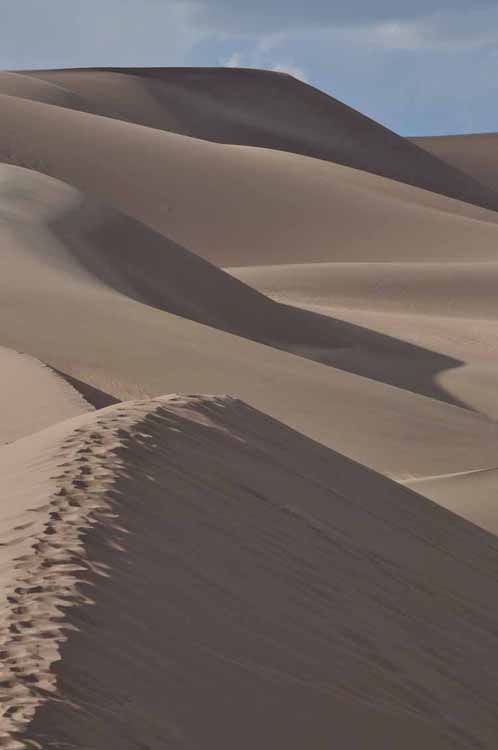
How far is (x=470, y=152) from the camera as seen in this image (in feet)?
252

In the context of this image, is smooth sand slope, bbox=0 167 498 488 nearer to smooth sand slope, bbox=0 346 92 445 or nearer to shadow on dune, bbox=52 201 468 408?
smooth sand slope, bbox=0 346 92 445

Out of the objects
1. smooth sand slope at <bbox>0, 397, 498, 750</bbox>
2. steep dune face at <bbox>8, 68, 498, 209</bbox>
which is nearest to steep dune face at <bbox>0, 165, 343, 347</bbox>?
smooth sand slope at <bbox>0, 397, 498, 750</bbox>

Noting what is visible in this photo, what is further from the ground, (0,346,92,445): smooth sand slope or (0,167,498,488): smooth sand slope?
(0,167,498,488): smooth sand slope

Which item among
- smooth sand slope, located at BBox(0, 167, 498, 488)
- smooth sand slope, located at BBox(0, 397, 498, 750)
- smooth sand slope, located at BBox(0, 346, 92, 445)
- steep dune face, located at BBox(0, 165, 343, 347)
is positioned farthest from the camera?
steep dune face, located at BBox(0, 165, 343, 347)

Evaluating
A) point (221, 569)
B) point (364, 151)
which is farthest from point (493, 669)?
point (364, 151)

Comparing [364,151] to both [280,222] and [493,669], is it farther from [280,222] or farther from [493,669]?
[493,669]

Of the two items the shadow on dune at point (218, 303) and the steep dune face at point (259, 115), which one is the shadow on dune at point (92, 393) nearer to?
the shadow on dune at point (218, 303)

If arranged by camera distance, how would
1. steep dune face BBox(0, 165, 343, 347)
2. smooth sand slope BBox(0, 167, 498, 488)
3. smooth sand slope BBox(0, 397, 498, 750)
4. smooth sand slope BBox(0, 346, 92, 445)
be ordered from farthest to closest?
steep dune face BBox(0, 165, 343, 347) → smooth sand slope BBox(0, 167, 498, 488) → smooth sand slope BBox(0, 346, 92, 445) → smooth sand slope BBox(0, 397, 498, 750)

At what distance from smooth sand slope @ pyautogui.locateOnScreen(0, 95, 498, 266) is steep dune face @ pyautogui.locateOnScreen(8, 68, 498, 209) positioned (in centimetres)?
2111

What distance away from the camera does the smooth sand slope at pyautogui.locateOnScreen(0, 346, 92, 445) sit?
31.8 feet

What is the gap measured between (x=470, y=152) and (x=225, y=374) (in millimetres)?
65133

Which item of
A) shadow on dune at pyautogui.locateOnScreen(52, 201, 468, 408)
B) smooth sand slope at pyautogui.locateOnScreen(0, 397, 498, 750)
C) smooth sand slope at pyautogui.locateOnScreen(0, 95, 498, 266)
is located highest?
smooth sand slope at pyautogui.locateOnScreen(0, 95, 498, 266)

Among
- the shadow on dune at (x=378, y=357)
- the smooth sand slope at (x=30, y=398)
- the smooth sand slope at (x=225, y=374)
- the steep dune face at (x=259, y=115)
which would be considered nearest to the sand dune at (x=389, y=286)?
the shadow on dune at (x=378, y=357)

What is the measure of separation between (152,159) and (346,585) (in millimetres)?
33495
